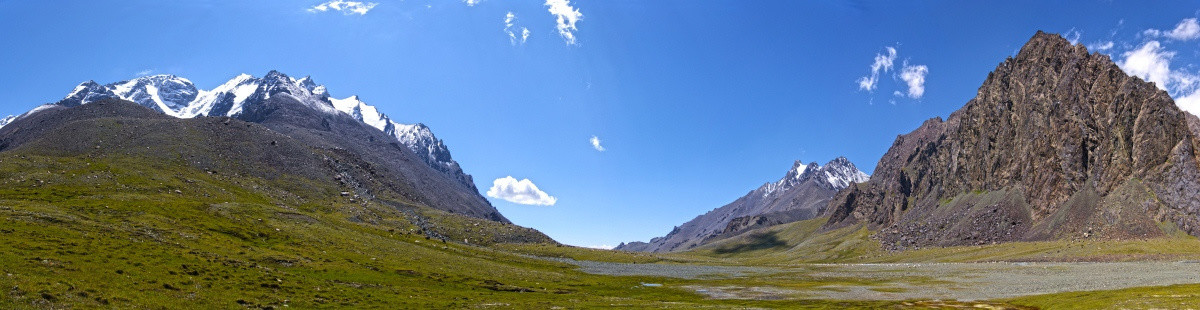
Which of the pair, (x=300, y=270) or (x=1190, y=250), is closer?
(x=300, y=270)

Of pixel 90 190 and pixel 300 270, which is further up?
pixel 90 190

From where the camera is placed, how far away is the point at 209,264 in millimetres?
57875

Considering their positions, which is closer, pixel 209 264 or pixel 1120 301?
pixel 1120 301

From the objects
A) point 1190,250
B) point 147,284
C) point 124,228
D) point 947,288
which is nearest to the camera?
point 147,284

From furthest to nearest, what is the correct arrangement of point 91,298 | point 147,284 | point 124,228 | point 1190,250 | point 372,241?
point 1190,250, point 372,241, point 124,228, point 147,284, point 91,298

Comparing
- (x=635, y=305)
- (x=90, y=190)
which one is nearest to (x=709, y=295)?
(x=635, y=305)

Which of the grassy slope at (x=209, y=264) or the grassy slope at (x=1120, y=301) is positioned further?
the grassy slope at (x=1120, y=301)

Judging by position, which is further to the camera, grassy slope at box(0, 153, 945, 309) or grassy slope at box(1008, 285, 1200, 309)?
grassy slope at box(1008, 285, 1200, 309)

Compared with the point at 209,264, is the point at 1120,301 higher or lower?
lower

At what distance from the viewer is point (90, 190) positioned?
122500 mm

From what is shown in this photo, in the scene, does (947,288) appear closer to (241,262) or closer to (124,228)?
(241,262)

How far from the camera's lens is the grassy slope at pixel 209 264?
42.1 metres

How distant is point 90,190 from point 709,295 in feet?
438

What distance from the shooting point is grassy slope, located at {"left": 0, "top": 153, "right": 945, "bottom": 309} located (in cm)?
4206
